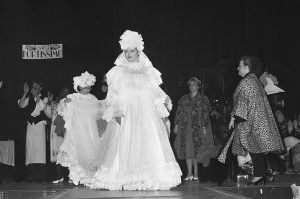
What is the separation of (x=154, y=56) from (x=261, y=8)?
2.33 m

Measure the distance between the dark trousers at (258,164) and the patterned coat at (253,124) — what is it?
8 centimetres

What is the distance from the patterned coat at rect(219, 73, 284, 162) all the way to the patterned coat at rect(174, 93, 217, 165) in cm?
188

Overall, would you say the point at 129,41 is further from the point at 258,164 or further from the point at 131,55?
the point at 258,164

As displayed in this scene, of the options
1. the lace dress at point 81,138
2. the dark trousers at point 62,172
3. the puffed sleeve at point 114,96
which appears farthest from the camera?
the dark trousers at point 62,172

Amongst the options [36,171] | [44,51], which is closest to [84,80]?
[36,171]

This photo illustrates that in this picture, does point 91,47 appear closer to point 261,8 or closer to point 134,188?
point 261,8

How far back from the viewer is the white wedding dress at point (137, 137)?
6328 millimetres

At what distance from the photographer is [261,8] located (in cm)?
1083

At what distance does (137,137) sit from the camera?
645 centimetres

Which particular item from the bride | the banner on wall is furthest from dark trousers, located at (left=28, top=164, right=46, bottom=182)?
the bride

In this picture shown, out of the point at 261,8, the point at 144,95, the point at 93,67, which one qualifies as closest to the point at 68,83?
the point at 93,67

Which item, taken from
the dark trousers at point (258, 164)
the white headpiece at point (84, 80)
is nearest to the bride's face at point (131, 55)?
the white headpiece at point (84, 80)

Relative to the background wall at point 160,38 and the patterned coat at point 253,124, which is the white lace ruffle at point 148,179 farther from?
the background wall at point 160,38

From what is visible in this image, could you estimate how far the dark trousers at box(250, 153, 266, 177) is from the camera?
23.0 feet
